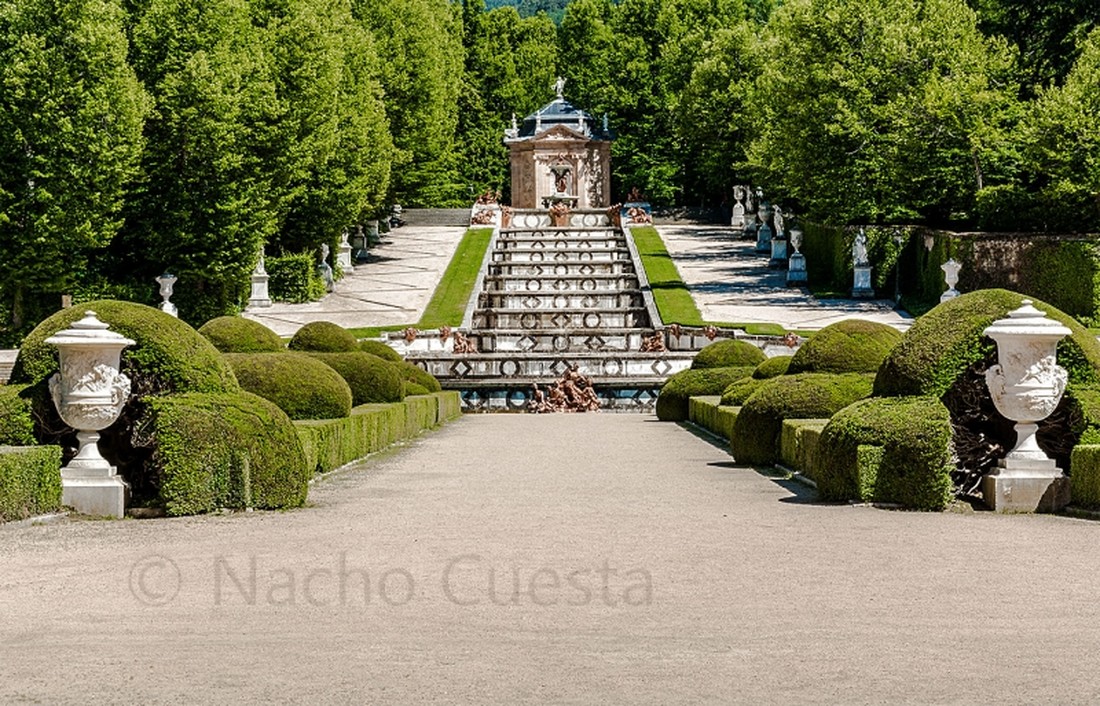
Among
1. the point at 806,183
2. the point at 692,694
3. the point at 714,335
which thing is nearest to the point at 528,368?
the point at 714,335

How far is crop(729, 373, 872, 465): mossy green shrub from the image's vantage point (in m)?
16.9

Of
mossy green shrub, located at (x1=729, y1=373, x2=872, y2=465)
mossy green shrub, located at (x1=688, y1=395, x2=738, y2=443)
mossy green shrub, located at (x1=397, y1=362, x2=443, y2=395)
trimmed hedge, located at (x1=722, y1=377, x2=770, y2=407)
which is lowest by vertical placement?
mossy green shrub, located at (x1=397, y1=362, x2=443, y2=395)

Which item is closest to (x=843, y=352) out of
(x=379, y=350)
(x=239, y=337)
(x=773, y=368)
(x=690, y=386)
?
(x=773, y=368)

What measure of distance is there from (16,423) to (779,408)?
783cm

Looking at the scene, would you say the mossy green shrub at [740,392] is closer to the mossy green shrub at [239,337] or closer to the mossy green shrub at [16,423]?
the mossy green shrub at [239,337]

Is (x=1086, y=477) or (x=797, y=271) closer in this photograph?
(x=1086, y=477)

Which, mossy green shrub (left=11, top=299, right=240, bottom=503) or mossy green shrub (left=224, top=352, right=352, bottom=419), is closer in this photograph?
mossy green shrub (left=11, top=299, right=240, bottom=503)

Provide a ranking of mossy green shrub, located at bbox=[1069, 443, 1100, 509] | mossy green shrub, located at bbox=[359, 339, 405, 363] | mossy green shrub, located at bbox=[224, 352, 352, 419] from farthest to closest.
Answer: mossy green shrub, located at bbox=[359, 339, 405, 363], mossy green shrub, located at bbox=[224, 352, 352, 419], mossy green shrub, located at bbox=[1069, 443, 1100, 509]

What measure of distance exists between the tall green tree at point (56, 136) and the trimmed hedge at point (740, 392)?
16.3 m

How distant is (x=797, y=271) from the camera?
166 ft

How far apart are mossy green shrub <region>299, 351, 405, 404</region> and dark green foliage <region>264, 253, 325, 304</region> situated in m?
24.5

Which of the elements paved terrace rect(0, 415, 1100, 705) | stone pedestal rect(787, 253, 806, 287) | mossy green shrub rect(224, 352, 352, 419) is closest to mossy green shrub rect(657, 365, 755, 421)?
mossy green shrub rect(224, 352, 352, 419)

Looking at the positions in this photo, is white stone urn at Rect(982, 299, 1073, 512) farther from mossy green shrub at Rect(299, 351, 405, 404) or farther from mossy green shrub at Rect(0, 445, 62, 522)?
mossy green shrub at Rect(299, 351, 405, 404)

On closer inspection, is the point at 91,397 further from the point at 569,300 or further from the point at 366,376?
the point at 569,300
